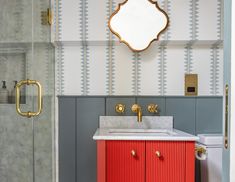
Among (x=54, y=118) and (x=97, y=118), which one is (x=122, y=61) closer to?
(x=97, y=118)

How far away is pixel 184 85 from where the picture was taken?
7.86 feet

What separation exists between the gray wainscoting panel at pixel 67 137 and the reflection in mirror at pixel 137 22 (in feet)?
2.43

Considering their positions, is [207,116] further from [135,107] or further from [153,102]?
[135,107]

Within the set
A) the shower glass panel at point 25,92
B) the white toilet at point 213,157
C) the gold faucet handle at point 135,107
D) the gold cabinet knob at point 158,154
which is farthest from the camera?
the gold faucet handle at point 135,107

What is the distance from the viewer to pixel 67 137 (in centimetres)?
243

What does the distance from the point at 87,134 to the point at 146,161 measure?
2.43 feet

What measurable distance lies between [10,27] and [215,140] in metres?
1.72

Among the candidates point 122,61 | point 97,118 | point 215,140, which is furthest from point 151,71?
point 215,140

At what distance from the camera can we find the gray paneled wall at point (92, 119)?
2.41 metres

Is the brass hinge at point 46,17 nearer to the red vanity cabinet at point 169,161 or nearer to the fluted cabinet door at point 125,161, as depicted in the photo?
the fluted cabinet door at point 125,161

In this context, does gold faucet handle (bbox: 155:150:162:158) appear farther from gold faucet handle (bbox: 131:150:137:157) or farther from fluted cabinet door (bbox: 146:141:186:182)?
gold faucet handle (bbox: 131:150:137:157)

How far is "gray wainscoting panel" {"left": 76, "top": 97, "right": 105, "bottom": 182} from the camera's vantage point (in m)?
2.42

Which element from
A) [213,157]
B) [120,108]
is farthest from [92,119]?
[213,157]

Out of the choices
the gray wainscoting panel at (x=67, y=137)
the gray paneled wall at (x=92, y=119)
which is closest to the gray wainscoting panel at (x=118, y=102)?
the gray paneled wall at (x=92, y=119)
